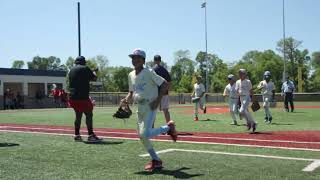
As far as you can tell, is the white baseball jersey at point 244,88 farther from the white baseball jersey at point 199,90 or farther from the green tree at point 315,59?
the green tree at point 315,59

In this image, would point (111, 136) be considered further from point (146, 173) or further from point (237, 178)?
point (237, 178)

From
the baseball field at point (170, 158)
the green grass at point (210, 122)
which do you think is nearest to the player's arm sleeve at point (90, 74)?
the baseball field at point (170, 158)

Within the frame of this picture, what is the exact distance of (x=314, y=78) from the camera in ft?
321

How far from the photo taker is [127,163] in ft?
28.1

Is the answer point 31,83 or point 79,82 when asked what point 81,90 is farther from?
point 31,83

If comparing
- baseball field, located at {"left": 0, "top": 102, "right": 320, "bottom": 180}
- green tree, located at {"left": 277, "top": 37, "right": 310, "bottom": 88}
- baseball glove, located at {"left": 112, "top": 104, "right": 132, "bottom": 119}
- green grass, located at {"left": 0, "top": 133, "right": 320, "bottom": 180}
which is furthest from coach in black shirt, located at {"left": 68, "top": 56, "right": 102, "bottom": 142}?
green tree, located at {"left": 277, "top": 37, "right": 310, "bottom": 88}

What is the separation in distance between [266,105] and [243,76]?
186 inches

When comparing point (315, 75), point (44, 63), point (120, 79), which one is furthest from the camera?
point (44, 63)

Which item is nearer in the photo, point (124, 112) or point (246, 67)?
point (124, 112)

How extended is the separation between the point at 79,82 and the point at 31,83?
46687 millimetres

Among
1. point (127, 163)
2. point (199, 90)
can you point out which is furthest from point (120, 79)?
point (127, 163)

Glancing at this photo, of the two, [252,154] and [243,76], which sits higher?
[243,76]

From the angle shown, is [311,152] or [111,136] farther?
[111,136]

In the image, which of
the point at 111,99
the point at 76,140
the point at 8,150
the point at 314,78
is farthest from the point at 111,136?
the point at 314,78
